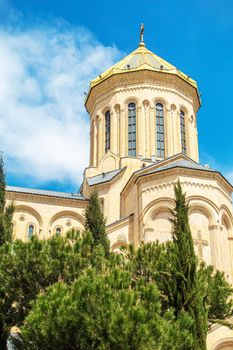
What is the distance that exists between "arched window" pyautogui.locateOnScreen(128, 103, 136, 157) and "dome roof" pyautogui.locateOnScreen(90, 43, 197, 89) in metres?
2.21

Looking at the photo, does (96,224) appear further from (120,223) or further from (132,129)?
(132,129)

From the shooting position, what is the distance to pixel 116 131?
2633 centimetres

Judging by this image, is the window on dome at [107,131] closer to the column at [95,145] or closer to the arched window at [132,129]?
the column at [95,145]

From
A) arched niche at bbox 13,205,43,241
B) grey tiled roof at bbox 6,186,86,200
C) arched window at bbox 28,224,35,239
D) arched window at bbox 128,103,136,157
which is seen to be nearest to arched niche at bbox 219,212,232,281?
arched window at bbox 128,103,136,157

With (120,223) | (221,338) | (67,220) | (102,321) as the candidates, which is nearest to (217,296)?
(221,338)

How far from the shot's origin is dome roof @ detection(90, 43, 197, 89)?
26877 mm

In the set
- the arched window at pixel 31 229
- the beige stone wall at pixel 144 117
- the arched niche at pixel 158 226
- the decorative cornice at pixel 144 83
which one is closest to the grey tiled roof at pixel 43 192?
the arched window at pixel 31 229

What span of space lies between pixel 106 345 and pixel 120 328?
0.43m

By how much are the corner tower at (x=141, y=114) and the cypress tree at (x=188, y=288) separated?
510 inches

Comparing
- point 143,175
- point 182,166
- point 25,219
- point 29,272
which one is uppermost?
point 182,166

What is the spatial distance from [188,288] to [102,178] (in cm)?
1395

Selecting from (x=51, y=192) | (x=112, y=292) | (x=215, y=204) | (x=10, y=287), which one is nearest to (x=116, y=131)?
(x=51, y=192)

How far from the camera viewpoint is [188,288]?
1129 cm

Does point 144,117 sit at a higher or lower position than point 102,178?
higher
